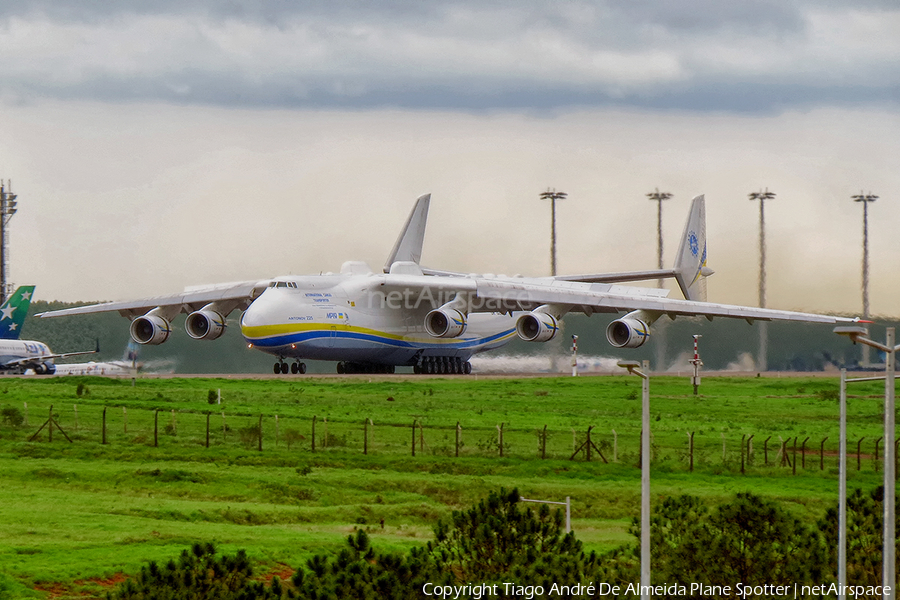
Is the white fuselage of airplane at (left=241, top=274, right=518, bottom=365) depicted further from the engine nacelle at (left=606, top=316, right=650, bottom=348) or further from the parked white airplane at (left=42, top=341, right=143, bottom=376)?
the parked white airplane at (left=42, top=341, right=143, bottom=376)

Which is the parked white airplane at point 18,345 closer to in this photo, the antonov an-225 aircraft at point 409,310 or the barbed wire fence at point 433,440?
the antonov an-225 aircraft at point 409,310

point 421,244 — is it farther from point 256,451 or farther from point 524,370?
point 256,451

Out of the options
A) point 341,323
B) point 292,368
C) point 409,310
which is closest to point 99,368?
point 292,368

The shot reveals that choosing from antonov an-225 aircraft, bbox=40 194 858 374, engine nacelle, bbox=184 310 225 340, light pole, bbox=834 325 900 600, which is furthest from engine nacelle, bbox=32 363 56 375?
light pole, bbox=834 325 900 600

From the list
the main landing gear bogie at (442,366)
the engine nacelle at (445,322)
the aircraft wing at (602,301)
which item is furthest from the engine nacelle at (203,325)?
the aircraft wing at (602,301)

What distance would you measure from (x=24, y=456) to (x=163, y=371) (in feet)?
115

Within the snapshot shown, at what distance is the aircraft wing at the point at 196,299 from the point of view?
54.8 meters

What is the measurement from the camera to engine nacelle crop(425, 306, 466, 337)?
169 feet

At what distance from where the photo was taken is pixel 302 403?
47.4 m

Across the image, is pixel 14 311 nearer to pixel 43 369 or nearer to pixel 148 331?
pixel 43 369

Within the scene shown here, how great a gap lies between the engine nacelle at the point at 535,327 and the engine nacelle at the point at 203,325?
1292 centimetres

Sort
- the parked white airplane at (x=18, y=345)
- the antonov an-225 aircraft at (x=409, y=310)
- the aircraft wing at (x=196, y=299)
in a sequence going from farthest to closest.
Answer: the parked white airplane at (x=18, y=345)
the aircraft wing at (x=196, y=299)
the antonov an-225 aircraft at (x=409, y=310)

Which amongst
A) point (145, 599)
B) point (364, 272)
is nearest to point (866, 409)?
point (364, 272)

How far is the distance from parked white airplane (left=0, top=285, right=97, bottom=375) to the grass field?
57.5 feet
